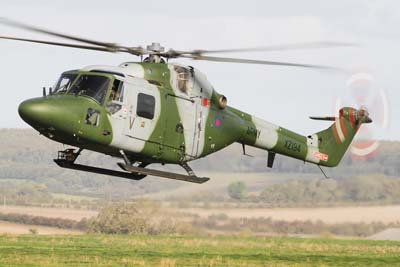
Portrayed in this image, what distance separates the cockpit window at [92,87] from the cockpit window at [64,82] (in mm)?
174

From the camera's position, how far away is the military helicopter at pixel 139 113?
87.0 feet

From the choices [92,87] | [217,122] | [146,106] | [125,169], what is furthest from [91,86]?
[217,122]

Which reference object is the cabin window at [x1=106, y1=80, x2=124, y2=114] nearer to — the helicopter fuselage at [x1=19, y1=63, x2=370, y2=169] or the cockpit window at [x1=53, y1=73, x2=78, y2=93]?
the helicopter fuselage at [x1=19, y1=63, x2=370, y2=169]

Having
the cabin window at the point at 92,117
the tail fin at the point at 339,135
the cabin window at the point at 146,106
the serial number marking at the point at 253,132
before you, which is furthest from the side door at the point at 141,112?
the tail fin at the point at 339,135

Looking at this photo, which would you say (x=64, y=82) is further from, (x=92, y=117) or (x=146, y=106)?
(x=146, y=106)

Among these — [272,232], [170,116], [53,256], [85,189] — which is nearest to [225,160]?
[272,232]

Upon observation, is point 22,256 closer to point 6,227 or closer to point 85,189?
point 6,227

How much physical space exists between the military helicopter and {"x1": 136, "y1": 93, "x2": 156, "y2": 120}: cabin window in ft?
0.09

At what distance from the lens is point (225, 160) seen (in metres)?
57.4

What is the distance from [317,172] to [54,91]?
6435 cm

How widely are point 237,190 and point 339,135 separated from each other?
43.0 m

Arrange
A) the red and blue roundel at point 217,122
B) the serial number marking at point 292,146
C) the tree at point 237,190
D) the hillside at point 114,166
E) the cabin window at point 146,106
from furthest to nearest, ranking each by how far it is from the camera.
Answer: the tree at point 237,190 → the hillside at point 114,166 → the serial number marking at point 292,146 → the red and blue roundel at point 217,122 → the cabin window at point 146,106

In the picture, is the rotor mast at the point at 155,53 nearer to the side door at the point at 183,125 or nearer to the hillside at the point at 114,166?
the side door at the point at 183,125

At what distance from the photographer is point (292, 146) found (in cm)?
3359
